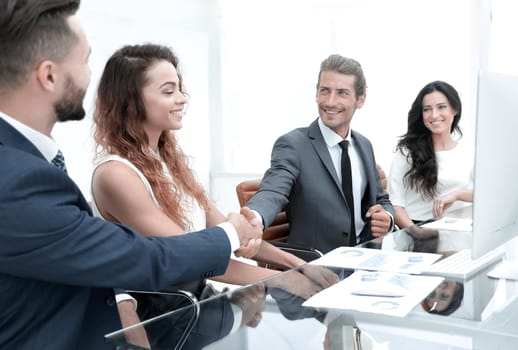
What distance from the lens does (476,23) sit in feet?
15.9

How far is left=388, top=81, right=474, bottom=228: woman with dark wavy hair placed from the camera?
3.41 meters

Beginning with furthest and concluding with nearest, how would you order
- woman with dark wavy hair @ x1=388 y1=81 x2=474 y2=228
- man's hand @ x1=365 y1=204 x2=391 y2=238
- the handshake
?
woman with dark wavy hair @ x1=388 y1=81 x2=474 y2=228, man's hand @ x1=365 y1=204 x2=391 y2=238, the handshake

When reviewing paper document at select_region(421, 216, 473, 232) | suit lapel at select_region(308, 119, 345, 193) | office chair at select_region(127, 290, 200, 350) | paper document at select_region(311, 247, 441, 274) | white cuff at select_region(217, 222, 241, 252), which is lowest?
office chair at select_region(127, 290, 200, 350)

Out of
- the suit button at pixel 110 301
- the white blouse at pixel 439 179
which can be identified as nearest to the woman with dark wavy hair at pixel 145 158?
the suit button at pixel 110 301

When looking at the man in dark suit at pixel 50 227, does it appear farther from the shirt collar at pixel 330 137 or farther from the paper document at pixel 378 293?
the shirt collar at pixel 330 137

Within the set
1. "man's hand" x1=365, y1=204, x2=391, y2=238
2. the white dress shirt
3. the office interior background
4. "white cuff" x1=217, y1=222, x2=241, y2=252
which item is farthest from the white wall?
"white cuff" x1=217, y1=222, x2=241, y2=252

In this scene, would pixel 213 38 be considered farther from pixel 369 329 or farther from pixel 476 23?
pixel 369 329

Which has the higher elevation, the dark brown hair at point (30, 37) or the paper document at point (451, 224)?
the dark brown hair at point (30, 37)

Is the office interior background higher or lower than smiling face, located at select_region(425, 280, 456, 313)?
higher

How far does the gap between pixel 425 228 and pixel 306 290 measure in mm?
1118

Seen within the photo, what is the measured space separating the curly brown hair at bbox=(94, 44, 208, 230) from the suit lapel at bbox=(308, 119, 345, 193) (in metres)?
0.77

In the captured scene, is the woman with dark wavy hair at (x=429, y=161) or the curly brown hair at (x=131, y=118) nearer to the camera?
the curly brown hair at (x=131, y=118)

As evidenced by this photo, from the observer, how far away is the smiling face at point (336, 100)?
2.87 metres

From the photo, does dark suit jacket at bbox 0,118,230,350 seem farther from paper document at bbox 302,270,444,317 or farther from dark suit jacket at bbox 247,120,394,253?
dark suit jacket at bbox 247,120,394,253
